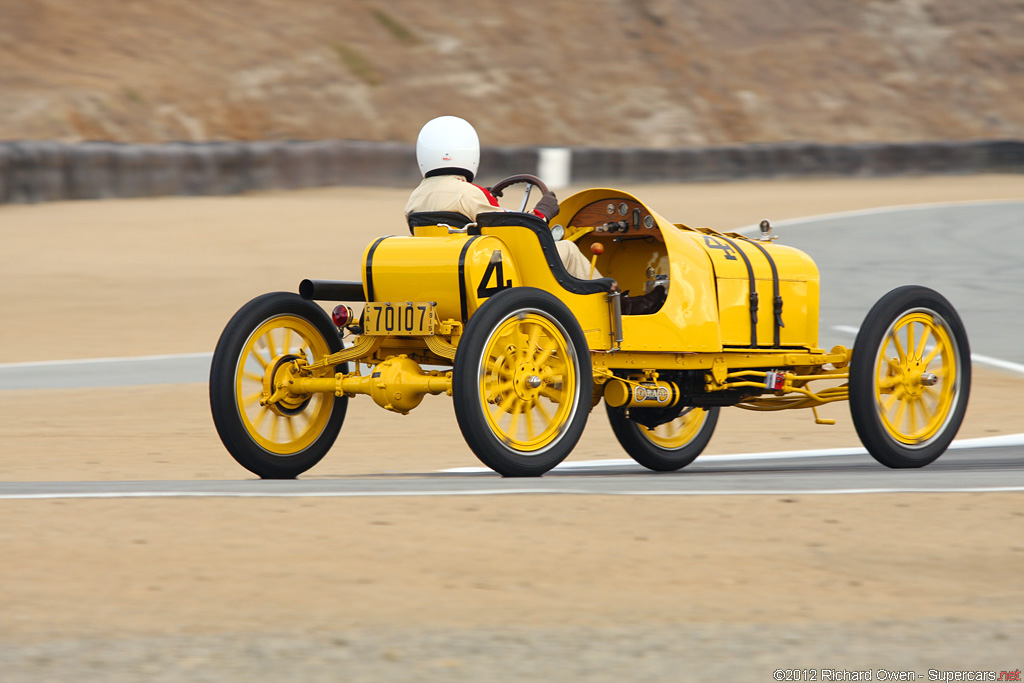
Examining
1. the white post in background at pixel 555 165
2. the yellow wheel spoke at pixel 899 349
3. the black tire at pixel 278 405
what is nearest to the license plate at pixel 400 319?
the black tire at pixel 278 405

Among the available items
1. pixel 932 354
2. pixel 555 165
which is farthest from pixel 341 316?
pixel 555 165

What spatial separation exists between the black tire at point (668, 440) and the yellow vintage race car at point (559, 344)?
35mm

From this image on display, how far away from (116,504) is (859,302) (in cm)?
1430

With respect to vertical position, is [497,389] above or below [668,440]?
above

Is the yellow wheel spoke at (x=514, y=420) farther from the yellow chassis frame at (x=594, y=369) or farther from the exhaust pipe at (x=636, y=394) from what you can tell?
the exhaust pipe at (x=636, y=394)

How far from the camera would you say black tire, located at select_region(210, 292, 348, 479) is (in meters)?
7.67

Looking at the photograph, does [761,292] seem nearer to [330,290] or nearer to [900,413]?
[900,413]

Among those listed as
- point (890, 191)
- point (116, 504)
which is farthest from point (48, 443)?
point (890, 191)

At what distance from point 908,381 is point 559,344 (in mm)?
2214

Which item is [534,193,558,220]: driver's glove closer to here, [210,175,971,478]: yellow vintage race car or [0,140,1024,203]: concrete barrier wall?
[210,175,971,478]: yellow vintage race car

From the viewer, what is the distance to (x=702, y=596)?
4844 mm

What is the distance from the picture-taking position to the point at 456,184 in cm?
796

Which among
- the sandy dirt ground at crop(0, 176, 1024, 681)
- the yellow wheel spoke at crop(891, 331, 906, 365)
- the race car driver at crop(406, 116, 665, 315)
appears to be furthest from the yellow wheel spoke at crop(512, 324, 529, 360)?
the yellow wheel spoke at crop(891, 331, 906, 365)

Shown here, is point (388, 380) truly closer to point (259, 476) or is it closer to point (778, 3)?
point (259, 476)
